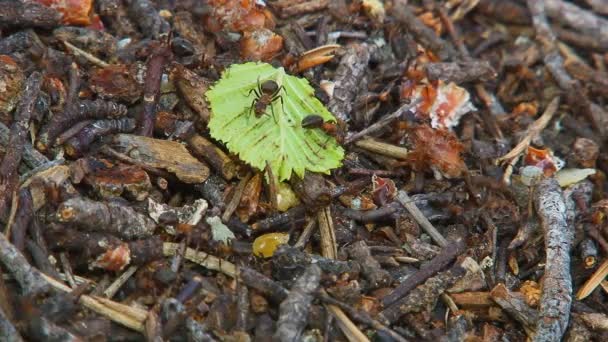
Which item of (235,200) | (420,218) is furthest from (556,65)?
(235,200)

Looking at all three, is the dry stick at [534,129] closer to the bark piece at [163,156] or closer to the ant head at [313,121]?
the ant head at [313,121]

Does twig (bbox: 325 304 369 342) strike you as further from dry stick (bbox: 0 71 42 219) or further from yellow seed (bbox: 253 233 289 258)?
dry stick (bbox: 0 71 42 219)

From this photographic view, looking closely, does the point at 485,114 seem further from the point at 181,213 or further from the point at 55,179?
the point at 55,179

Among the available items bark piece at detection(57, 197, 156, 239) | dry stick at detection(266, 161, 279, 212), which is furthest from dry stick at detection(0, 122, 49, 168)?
dry stick at detection(266, 161, 279, 212)

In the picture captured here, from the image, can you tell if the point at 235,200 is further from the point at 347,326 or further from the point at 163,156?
the point at 347,326

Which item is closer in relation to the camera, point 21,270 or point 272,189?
point 21,270

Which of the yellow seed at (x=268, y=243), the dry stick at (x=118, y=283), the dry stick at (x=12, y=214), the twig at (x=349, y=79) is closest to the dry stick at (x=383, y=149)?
the twig at (x=349, y=79)
